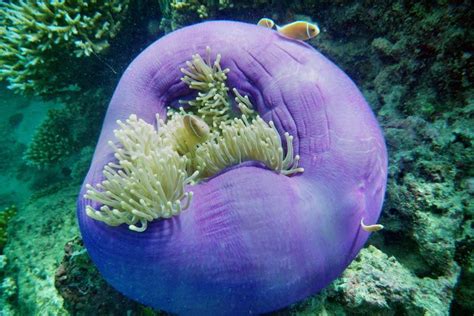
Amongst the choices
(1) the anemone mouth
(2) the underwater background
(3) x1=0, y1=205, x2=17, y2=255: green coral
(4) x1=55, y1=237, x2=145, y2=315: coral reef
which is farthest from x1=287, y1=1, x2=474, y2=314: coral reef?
(3) x1=0, y1=205, x2=17, y2=255: green coral

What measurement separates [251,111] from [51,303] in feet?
7.90

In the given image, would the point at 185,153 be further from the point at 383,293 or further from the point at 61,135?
the point at 61,135

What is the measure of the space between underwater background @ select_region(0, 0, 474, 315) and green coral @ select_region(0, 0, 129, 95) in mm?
14

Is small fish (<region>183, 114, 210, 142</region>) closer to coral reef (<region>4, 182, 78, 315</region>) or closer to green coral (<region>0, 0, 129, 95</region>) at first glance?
coral reef (<region>4, 182, 78, 315</region>)

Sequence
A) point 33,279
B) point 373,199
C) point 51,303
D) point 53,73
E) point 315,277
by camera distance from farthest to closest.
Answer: point 53,73
point 33,279
point 51,303
point 373,199
point 315,277

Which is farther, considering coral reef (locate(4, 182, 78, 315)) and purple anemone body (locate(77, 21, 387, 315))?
coral reef (locate(4, 182, 78, 315))

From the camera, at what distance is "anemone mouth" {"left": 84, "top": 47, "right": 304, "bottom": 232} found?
6.11ft

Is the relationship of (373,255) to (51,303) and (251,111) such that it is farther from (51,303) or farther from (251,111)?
(51,303)

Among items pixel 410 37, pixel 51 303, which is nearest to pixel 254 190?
pixel 410 37

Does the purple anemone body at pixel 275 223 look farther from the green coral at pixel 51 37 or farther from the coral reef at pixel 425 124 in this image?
the green coral at pixel 51 37

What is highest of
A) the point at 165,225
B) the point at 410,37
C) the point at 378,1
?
the point at 378,1

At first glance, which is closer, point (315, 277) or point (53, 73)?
point (315, 277)

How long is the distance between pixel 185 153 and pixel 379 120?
5.04 feet

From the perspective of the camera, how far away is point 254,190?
6.15ft
